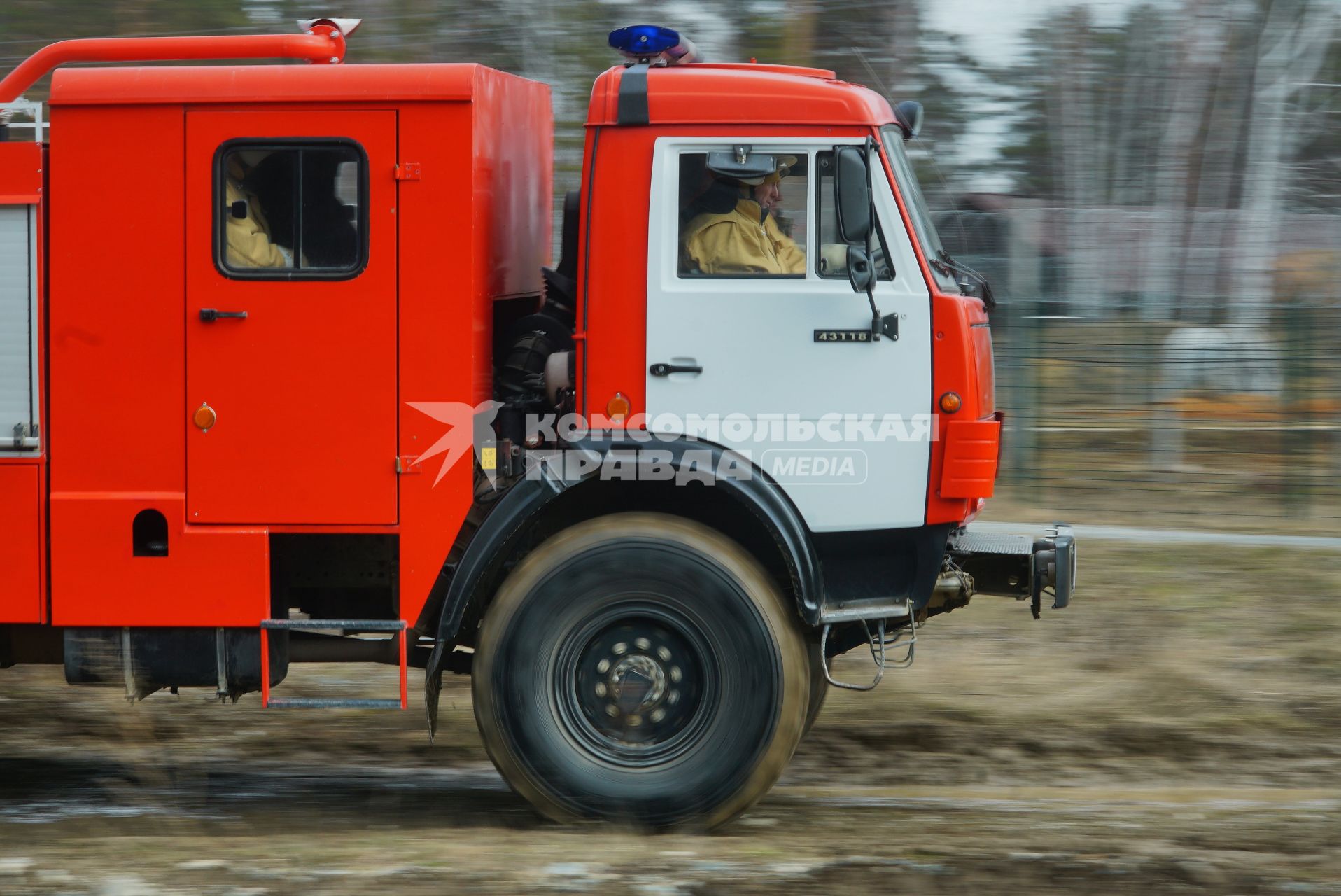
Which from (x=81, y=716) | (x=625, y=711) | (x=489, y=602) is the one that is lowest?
(x=81, y=716)

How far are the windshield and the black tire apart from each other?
1.33 meters

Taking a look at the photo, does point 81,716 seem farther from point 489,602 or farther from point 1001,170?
point 1001,170

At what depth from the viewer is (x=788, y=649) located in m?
5.28

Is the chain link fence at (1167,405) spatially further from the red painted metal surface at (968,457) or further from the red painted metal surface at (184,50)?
the red painted metal surface at (184,50)

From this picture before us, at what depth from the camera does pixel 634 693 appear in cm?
540

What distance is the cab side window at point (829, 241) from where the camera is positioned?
17.3 ft

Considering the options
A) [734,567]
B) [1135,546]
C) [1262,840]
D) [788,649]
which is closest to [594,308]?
[734,567]

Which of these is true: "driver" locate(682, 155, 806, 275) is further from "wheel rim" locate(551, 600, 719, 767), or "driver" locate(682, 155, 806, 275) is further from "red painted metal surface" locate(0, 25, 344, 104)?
"red painted metal surface" locate(0, 25, 344, 104)

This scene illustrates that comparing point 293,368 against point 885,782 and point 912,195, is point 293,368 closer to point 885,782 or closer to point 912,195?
point 912,195

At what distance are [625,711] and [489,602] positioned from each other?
2.13ft

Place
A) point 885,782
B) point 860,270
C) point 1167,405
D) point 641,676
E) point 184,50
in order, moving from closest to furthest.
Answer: point 860,270 → point 641,676 → point 184,50 → point 885,782 → point 1167,405

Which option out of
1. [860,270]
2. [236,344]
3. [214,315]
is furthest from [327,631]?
[860,270]

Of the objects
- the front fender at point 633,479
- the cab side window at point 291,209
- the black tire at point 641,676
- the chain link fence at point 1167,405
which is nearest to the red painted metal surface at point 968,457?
the front fender at point 633,479

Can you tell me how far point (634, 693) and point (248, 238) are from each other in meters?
2.18
